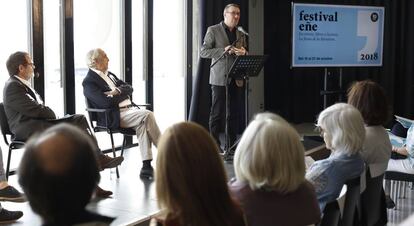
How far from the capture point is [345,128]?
241cm

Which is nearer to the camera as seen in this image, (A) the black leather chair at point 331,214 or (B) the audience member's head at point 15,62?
(A) the black leather chair at point 331,214

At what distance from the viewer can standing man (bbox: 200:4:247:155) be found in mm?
5254

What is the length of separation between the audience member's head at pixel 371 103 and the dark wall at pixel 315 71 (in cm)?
458

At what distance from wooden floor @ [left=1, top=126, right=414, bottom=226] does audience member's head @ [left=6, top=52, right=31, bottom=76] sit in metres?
0.73

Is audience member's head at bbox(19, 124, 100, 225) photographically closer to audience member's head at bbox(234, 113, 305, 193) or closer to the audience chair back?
audience member's head at bbox(234, 113, 305, 193)

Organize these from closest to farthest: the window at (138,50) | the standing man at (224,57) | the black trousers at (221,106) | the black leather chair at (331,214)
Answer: the black leather chair at (331,214), the standing man at (224,57), the black trousers at (221,106), the window at (138,50)

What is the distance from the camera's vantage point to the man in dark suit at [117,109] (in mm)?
4578

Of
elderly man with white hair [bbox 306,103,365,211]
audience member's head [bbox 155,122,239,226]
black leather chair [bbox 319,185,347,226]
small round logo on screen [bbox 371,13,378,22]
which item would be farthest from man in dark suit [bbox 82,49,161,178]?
small round logo on screen [bbox 371,13,378,22]

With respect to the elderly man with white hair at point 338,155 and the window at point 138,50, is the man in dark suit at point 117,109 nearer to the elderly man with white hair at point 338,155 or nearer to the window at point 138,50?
the window at point 138,50

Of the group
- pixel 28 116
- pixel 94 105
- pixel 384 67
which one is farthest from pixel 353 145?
pixel 384 67

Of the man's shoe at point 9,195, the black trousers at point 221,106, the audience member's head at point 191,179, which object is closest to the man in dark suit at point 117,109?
the black trousers at point 221,106

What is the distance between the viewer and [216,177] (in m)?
1.47

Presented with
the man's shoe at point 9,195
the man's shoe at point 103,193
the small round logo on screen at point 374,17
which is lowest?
the man's shoe at point 103,193

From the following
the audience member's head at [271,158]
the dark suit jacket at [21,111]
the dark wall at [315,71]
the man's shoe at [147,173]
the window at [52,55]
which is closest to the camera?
the audience member's head at [271,158]
